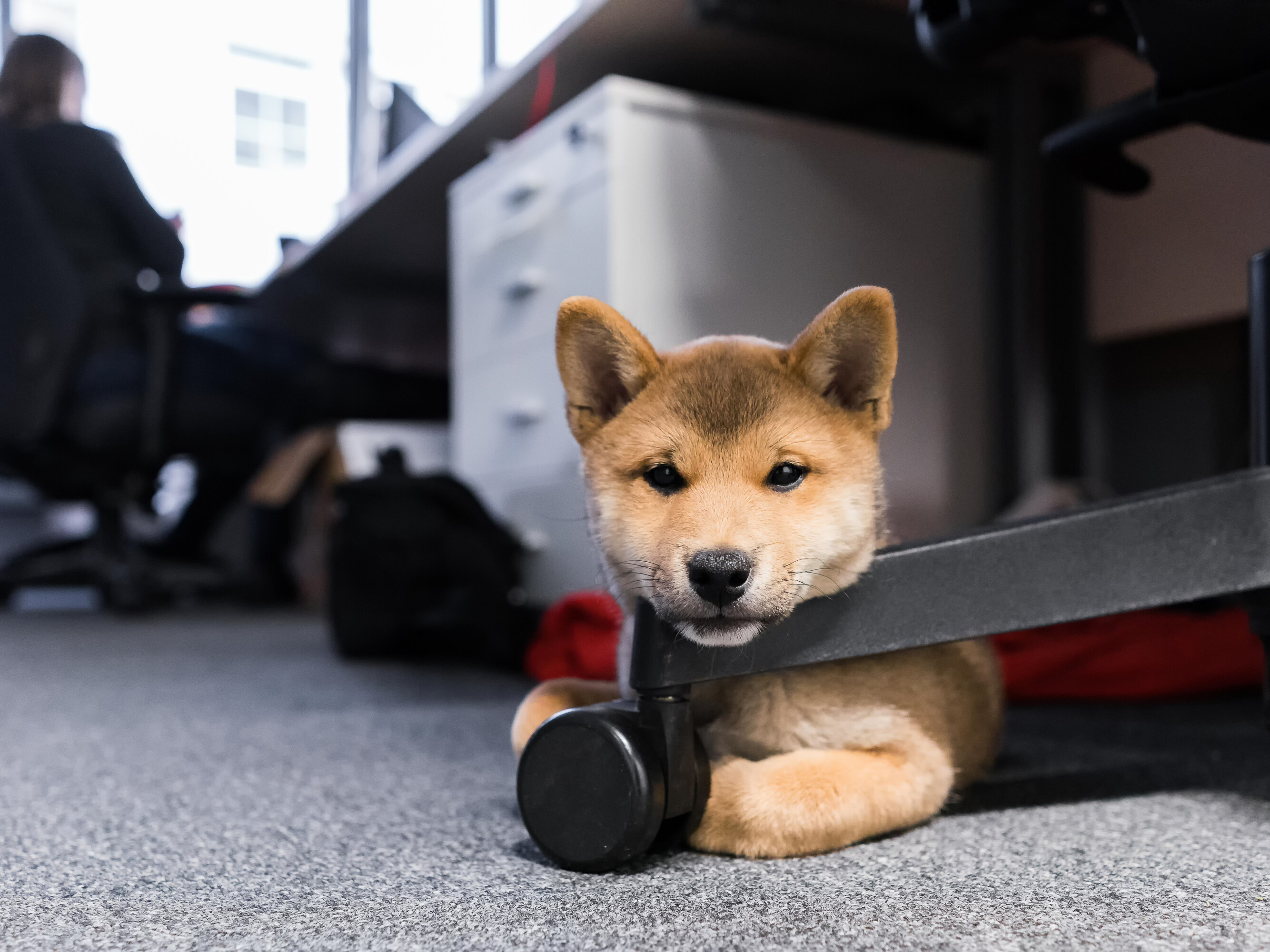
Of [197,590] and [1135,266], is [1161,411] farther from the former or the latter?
[197,590]

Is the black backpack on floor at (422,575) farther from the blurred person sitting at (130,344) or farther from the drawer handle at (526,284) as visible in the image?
the blurred person sitting at (130,344)

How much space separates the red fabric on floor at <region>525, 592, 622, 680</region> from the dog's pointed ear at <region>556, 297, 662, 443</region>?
1.80 ft

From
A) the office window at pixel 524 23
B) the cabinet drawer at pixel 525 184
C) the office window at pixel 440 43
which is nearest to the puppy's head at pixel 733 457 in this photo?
the cabinet drawer at pixel 525 184

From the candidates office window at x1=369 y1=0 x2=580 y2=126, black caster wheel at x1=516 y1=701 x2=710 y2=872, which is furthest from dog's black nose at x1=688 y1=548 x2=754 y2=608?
office window at x1=369 y1=0 x2=580 y2=126

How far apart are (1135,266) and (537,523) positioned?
1296mm

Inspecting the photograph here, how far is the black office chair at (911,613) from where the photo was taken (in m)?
0.68

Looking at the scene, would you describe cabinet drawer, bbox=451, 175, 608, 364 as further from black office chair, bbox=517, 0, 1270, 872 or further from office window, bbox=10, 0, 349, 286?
office window, bbox=10, 0, 349, 286

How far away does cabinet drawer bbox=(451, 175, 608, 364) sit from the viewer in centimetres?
152

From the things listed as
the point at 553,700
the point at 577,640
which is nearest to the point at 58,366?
the point at 577,640

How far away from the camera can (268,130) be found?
435 cm

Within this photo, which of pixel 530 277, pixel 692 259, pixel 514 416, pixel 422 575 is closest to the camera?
pixel 692 259

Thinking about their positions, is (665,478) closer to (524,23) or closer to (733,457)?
(733,457)

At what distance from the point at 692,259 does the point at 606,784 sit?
1.04 metres

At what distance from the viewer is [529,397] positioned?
171 centimetres
